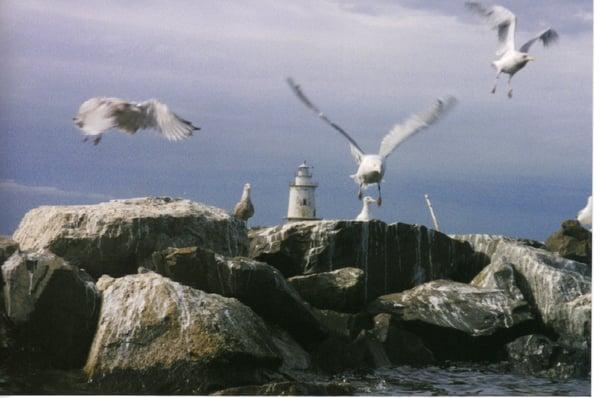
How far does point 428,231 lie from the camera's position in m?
13.0

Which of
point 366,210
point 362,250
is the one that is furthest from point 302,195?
point 362,250

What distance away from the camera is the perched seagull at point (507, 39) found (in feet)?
39.2

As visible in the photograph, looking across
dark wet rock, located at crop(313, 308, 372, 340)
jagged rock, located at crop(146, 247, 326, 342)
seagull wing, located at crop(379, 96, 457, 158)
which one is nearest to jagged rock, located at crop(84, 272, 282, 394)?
jagged rock, located at crop(146, 247, 326, 342)

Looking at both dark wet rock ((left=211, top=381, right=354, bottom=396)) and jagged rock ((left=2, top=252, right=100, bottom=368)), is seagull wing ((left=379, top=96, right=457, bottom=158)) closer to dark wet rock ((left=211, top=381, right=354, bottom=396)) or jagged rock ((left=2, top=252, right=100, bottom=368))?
dark wet rock ((left=211, top=381, right=354, bottom=396))

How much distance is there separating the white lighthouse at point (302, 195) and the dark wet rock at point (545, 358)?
706 inches

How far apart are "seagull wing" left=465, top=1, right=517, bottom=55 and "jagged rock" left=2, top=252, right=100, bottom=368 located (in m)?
5.82

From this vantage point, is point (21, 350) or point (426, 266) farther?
point (426, 266)

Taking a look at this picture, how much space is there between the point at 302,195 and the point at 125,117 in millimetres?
19254

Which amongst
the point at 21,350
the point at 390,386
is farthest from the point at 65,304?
the point at 390,386

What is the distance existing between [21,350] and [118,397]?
1164 millimetres

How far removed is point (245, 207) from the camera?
49.9ft

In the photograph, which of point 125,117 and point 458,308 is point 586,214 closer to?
point 458,308

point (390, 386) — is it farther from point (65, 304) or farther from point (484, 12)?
point (484, 12)

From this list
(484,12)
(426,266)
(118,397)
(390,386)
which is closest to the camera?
(118,397)
